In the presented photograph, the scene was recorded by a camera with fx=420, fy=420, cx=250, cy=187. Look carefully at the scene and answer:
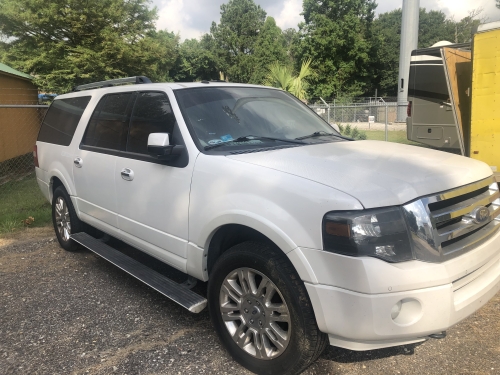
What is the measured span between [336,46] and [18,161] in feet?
148

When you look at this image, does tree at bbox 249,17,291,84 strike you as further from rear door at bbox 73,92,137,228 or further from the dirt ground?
the dirt ground

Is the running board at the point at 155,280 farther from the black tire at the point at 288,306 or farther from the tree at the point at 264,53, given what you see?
the tree at the point at 264,53

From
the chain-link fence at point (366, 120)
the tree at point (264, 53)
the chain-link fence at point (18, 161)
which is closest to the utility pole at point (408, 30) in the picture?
the chain-link fence at point (366, 120)

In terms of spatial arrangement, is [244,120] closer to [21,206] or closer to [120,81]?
[120,81]

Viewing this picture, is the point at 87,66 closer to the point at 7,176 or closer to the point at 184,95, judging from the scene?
the point at 7,176

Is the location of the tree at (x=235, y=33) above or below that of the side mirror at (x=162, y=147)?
above

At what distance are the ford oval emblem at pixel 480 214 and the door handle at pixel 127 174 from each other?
261cm

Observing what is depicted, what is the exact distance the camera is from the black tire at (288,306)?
7.66 feet

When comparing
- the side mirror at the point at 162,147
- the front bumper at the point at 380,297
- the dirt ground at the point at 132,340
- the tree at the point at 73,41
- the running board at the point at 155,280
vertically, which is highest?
the tree at the point at 73,41

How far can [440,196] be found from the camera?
7.68ft

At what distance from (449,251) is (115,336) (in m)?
2.48

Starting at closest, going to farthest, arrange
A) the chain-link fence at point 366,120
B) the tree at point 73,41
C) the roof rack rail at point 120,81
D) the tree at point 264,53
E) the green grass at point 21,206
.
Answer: the roof rack rail at point 120,81
the green grass at point 21,206
the chain-link fence at point 366,120
the tree at point 73,41
the tree at point 264,53

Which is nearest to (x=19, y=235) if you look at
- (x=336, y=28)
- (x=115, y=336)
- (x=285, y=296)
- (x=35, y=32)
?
(x=115, y=336)

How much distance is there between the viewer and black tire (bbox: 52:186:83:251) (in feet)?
16.1
